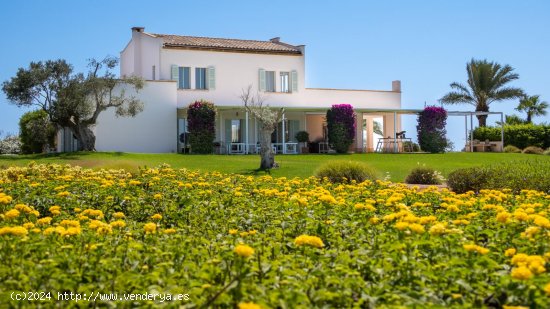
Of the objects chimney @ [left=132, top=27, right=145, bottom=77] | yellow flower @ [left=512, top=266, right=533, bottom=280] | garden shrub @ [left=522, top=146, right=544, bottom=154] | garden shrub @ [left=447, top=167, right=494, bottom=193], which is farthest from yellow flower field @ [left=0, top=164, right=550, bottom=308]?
garden shrub @ [left=522, top=146, right=544, bottom=154]

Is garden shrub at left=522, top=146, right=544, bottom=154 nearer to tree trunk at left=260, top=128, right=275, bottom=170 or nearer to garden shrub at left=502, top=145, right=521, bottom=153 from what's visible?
garden shrub at left=502, top=145, right=521, bottom=153

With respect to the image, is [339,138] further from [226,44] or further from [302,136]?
[226,44]

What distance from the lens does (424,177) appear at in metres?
18.0

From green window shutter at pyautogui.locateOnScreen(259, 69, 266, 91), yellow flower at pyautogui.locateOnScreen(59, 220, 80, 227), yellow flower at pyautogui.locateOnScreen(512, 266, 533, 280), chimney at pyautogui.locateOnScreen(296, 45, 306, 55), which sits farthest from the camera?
chimney at pyautogui.locateOnScreen(296, 45, 306, 55)

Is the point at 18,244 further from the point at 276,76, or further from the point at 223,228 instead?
the point at 276,76

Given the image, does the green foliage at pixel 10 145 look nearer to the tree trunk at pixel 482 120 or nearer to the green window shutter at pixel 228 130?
the green window shutter at pixel 228 130

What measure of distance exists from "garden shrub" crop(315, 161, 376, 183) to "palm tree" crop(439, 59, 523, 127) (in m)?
30.0

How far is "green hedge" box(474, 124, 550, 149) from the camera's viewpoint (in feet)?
137

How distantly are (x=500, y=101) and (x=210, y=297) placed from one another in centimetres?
4493

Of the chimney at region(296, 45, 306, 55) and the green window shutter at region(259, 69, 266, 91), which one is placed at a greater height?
the chimney at region(296, 45, 306, 55)

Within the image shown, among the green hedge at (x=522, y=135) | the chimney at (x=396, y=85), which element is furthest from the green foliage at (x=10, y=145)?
the green hedge at (x=522, y=135)

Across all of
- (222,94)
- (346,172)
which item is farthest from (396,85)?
(346,172)

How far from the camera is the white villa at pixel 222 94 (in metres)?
33.6

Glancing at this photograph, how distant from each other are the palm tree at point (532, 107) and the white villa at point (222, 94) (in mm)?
15368
